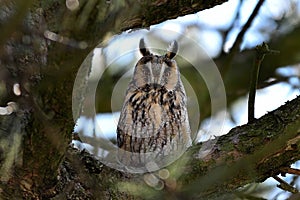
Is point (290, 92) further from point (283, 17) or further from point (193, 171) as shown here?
point (193, 171)

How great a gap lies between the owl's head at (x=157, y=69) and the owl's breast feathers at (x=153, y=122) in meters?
0.04

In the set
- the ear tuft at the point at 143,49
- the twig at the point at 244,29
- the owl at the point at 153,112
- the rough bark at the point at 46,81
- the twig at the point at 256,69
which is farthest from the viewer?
the ear tuft at the point at 143,49

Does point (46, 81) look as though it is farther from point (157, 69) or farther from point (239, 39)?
point (157, 69)

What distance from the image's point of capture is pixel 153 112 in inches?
98.0

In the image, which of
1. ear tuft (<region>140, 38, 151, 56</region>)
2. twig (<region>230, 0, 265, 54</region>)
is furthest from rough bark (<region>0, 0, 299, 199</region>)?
ear tuft (<region>140, 38, 151, 56</region>)

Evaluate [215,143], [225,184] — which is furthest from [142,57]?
[225,184]

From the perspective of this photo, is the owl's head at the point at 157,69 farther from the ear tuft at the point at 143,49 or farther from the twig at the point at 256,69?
the twig at the point at 256,69

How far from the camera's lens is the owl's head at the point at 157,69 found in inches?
100

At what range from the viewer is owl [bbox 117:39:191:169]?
237 centimetres

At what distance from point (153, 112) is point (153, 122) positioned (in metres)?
0.07

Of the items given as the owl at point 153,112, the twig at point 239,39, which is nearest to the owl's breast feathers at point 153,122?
the owl at point 153,112

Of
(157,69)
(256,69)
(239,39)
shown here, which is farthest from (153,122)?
(256,69)

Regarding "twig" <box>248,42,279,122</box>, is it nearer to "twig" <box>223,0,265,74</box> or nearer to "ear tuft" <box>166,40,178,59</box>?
"twig" <box>223,0,265,74</box>

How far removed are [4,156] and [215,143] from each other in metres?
0.57
